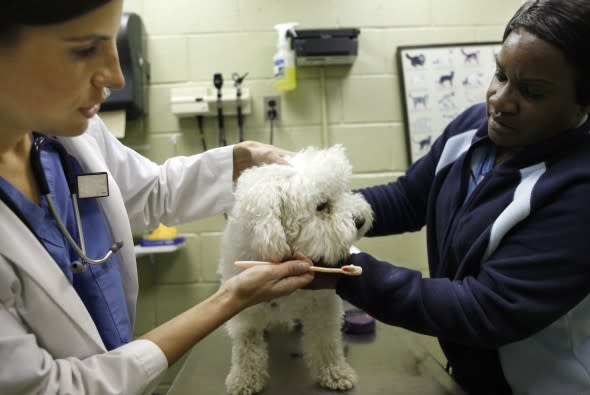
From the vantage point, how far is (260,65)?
1.88 meters

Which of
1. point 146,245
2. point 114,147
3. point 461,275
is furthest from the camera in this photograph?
point 146,245

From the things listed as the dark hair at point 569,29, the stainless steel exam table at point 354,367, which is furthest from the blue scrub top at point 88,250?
the dark hair at point 569,29

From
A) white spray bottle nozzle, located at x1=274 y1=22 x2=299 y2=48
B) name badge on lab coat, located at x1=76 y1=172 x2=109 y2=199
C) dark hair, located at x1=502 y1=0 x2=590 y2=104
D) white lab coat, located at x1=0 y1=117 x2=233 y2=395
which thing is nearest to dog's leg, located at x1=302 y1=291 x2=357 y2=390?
white lab coat, located at x1=0 y1=117 x2=233 y2=395

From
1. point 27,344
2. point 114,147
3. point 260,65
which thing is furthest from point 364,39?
point 27,344

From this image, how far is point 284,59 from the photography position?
5.82 feet

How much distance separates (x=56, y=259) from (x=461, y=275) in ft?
2.73

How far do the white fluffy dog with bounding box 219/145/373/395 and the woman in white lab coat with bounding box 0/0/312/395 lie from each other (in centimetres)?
9

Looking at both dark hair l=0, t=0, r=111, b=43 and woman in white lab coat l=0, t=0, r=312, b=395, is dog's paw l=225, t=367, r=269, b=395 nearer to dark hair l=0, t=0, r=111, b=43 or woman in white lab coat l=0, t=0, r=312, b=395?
woman in white lab coat l=0, t=0, r=312, b=395

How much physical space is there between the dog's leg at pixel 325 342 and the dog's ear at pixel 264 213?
0.78ft

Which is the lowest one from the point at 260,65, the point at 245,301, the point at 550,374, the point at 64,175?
the point at 550,374

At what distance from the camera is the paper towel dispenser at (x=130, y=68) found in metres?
1.66

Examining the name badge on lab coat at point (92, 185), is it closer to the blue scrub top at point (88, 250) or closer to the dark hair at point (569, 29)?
the blue scrub top at point (88, 250)

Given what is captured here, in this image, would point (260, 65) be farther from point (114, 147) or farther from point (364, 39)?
point (114, 147)

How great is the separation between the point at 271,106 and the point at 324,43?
1.20 feet
